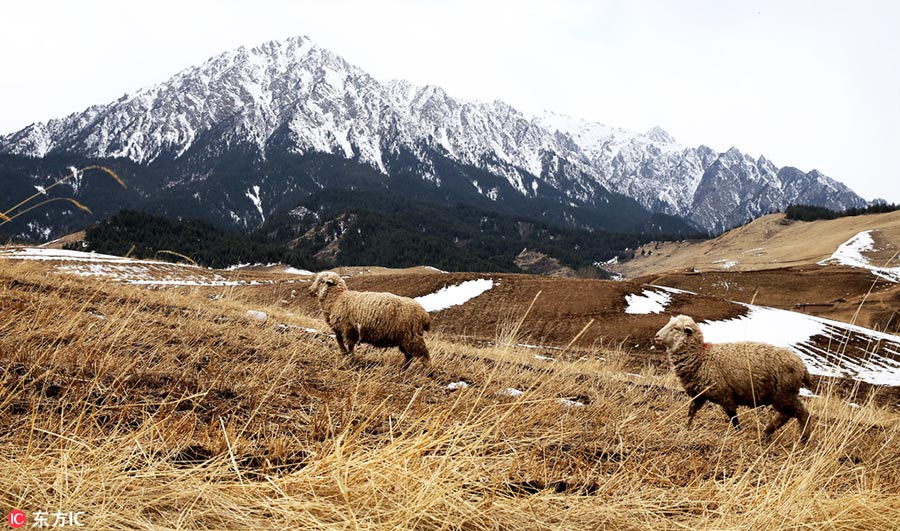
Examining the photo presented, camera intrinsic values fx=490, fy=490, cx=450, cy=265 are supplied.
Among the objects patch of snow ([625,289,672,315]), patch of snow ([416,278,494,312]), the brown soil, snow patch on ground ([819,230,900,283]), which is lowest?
patch of snow ([416,278,494,312])

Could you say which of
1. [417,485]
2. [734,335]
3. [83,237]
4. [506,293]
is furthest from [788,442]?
[83,237]

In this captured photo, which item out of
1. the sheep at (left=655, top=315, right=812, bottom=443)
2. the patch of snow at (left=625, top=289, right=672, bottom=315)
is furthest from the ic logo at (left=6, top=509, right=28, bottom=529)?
the patch of snow at (left=625, top=289, right=672, bottom=315)

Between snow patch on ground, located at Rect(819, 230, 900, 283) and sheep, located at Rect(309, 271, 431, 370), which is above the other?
snow patch on ground, located at Rect(819, 230, 900, 283)

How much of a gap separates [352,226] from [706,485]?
191541 millimetres

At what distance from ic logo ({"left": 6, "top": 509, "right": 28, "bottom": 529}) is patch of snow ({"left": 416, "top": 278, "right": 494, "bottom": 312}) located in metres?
26.3

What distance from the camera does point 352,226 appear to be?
190m

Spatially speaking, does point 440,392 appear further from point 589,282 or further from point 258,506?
point 589,282

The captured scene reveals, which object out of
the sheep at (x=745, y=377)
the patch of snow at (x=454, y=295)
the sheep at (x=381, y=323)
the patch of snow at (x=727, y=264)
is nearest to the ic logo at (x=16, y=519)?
the sheep at (x=381, y=323)

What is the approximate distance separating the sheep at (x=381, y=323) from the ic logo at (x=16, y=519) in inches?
178

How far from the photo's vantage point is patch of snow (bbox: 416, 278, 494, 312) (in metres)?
28.3

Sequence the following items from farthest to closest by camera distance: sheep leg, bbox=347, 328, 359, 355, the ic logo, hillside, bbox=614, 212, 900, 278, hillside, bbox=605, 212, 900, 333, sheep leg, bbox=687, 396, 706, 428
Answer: hillside, bbox=614, 212, 900, 278 → hillside, bbox=605, 212, 900, 333 → sheep leg, bbox=347, 328, 359, 355 → sheep leg, bbox=687, 396, 706, 428 → the ic logo

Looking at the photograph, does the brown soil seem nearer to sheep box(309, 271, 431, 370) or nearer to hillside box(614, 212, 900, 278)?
hillside box(614, 212, 900, 278)

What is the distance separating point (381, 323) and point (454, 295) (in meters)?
23.2

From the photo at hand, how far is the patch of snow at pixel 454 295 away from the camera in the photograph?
2834cm
